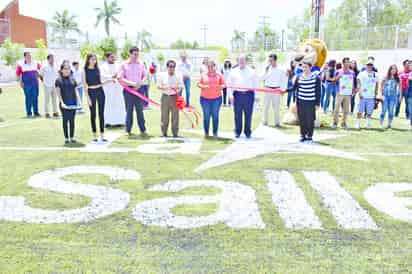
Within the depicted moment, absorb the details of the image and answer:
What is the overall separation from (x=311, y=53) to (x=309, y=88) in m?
1.43

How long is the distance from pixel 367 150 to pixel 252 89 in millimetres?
2719

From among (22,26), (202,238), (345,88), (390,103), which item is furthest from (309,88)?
(22,26)

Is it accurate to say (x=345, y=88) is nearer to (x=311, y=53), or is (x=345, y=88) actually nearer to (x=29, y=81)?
(x=311, y=53)

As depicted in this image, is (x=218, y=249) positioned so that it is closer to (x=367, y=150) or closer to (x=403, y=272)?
(x=403, y=272)

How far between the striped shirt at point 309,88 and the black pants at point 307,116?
0.11 m

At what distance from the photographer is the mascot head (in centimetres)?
1003

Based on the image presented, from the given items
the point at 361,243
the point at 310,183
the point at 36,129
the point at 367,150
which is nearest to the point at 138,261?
the point at 361,243

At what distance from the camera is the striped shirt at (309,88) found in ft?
29.6

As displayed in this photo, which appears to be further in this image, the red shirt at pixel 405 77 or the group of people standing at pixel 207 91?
the red shirt at pixel 405 77

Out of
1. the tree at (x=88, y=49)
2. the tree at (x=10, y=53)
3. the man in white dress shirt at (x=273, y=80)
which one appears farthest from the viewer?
the tree at (x=88, y=49)

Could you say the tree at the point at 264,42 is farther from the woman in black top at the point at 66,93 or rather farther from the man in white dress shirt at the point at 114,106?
the woman in black top at the point at 66,93

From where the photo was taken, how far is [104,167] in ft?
23.4

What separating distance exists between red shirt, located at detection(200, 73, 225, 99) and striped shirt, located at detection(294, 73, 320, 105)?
1.76 metres

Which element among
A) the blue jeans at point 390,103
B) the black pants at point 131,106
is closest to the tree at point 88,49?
the black pants at point 131,106
